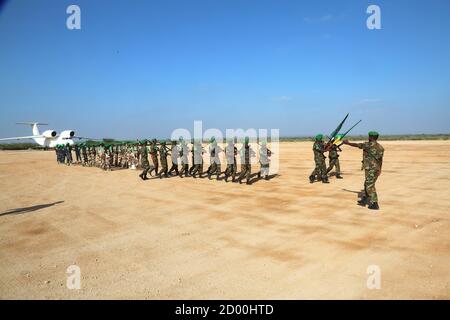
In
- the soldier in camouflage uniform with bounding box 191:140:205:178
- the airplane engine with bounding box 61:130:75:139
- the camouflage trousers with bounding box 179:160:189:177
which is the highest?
the airplane engine with bounding box 61:130:75:139

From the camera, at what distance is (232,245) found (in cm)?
554

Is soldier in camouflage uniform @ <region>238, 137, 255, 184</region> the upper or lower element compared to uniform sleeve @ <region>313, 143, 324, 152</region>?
lower

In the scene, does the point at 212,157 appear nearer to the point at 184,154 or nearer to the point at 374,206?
the point at 184,154

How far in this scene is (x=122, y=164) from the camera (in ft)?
66.7

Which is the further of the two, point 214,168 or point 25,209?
point 214,168

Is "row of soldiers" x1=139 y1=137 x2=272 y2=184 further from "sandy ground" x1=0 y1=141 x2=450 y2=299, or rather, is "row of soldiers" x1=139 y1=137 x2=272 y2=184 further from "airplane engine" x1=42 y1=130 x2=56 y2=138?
"airplane engine" x1=42 y1=130 x2=56 y2=138

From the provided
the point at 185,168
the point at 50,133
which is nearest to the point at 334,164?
the point at 185,168

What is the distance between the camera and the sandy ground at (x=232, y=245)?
405 cm

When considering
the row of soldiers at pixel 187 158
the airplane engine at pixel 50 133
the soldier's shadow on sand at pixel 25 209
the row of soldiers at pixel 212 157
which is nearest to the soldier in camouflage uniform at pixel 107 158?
the row of soldiers at pixel 187 158

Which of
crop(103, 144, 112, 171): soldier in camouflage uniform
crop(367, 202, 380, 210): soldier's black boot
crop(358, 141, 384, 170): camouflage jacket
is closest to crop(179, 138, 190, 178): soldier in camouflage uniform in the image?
crop(103, 144, 112, 171): soldier in camouflage uniform

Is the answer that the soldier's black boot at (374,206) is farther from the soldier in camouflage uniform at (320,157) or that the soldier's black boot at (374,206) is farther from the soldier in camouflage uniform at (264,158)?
the soldier in camouflage uniform at (264,158)

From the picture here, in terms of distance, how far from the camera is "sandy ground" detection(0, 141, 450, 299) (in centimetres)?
405

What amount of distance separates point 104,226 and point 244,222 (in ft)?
10.4

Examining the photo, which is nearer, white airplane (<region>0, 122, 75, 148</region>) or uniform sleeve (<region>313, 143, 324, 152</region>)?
uniform sleeve (<region>313, 143, 324, 152</region>)
